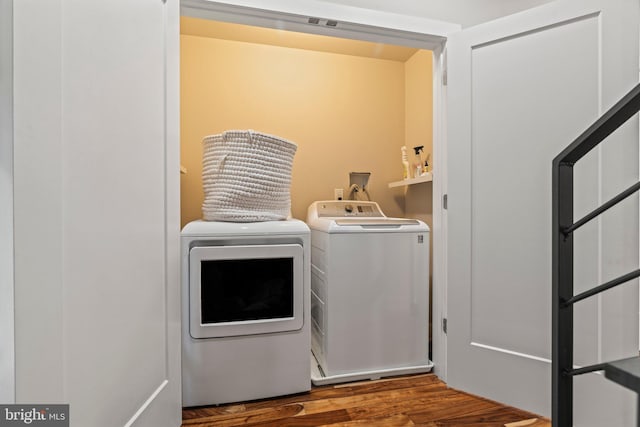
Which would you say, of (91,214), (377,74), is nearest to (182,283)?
(91,214)

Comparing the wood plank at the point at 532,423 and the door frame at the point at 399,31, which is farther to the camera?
the door frame at the point at 399,31

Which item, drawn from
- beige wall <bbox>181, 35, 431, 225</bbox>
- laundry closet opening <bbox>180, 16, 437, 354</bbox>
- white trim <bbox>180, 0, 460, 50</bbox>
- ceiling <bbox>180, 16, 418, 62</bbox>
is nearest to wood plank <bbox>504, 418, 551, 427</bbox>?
laundry closet opening <bbox>180, 16, 437, 354</bbox>

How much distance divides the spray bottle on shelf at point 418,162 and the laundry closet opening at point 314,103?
0.05 meters

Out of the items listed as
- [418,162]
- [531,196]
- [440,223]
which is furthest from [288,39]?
[531,196]

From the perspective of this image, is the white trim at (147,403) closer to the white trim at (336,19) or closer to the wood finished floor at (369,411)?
the wood finished floor at (369,411)

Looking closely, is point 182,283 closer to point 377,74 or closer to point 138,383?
point 138,383

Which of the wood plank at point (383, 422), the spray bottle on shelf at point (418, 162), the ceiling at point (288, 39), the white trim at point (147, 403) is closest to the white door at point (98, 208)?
the white trim at point (147, 403)

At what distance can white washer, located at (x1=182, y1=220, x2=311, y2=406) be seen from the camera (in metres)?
1.43

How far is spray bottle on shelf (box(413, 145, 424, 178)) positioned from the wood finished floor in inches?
56.0

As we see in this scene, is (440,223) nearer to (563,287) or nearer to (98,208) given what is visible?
(563,287)

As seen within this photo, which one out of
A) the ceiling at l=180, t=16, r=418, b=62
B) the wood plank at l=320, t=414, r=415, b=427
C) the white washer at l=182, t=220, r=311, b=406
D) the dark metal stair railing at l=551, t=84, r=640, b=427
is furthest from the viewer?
the ceiling at l=180, t=16, r=418, b=62

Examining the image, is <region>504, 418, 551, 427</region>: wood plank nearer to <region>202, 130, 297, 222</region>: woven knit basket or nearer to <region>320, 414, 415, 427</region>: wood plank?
<region>320, 414, 415, 427</region>: wood plank

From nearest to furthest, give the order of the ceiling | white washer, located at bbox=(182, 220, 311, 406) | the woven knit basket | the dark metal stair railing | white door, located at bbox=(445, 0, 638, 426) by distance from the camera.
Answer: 1. the dark metal stair railing
2. white door, located at bbox=(445, 0, 638, 426)
3. white washer, located at bbox=(182, 220, 311, 406)
4. the woven knit basket
5. the ceiling

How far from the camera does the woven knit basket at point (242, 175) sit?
1538mm
